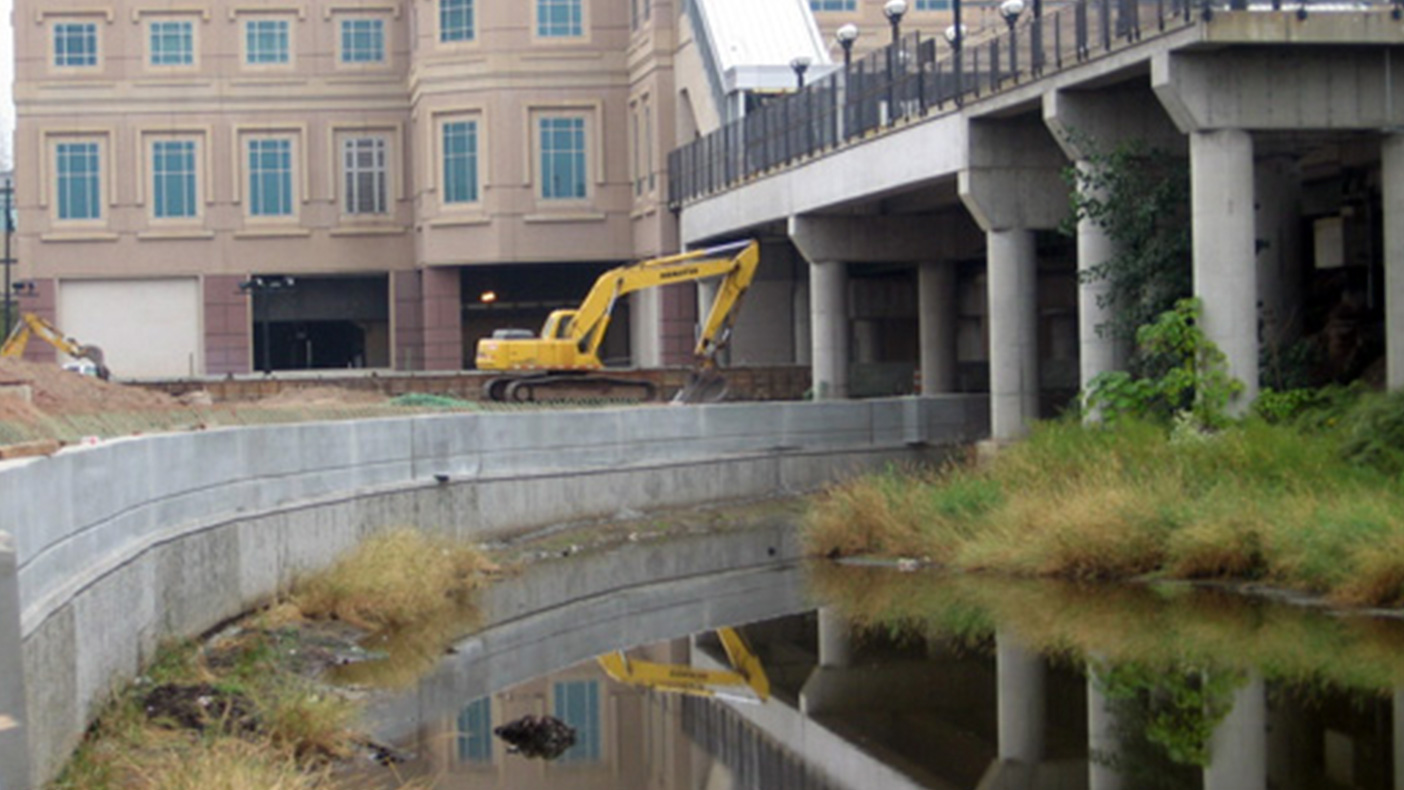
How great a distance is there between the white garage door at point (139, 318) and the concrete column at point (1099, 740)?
53729mm

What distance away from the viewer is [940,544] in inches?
1073

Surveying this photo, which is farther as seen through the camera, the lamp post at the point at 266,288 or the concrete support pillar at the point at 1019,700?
the lamp post at the point at 266,288

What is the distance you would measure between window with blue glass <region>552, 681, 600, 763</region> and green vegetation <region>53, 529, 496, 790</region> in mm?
1361

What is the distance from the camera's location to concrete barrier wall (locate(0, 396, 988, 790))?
44.7 feet

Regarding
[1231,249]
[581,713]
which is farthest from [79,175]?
[581,713]

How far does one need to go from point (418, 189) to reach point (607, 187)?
5.83 meters

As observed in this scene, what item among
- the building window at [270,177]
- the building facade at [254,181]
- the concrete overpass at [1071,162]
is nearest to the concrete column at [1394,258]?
the concrete overpass at [1071,162]

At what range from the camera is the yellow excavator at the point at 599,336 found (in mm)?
49625

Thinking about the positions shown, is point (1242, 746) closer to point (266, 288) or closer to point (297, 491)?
point (297, 491)

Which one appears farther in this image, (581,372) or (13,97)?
(13,97)

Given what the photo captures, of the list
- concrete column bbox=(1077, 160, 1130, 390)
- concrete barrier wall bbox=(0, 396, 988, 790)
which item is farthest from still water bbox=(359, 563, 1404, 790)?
concrete column bbox=(1077, 160, 1130, 390)

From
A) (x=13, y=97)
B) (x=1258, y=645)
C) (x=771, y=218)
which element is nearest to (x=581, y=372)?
(x=771, y=218)

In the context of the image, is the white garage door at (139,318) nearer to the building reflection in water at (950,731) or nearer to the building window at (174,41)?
the building window at (174,41)

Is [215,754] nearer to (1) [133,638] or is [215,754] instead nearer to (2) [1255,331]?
(1) [133,638]
